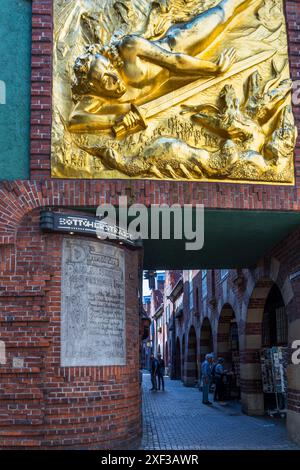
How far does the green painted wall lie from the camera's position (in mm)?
8867

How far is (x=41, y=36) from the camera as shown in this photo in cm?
934

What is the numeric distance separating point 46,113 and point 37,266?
250 centimetres

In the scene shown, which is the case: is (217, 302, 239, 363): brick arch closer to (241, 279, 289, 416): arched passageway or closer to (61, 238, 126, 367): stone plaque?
(241, 279, 289, 416): arched passageway

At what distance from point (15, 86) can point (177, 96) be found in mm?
2686

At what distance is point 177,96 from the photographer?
31.1 ft

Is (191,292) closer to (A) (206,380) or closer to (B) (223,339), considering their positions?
(B) (223,339)

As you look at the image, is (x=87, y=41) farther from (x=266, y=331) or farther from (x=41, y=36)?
(x=266, y=331)

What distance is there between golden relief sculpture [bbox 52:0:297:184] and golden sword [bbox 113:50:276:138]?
2cm

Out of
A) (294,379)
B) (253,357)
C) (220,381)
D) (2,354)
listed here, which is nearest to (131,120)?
(2,354)

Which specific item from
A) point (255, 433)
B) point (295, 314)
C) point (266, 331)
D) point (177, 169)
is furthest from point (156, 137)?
point (266, 331)

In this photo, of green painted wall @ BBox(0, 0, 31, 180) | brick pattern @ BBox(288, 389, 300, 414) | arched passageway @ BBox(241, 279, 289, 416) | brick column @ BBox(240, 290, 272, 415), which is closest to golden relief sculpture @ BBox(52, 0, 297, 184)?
green painted wall @ BBox(0, 0, 31, 180)

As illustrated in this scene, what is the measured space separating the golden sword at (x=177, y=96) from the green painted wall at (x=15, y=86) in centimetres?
151

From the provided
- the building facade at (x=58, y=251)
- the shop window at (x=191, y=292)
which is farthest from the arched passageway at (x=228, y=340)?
the building facade at (x=58, y=251)

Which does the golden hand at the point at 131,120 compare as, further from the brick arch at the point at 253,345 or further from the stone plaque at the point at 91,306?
the brick arch at the point at 253,345
